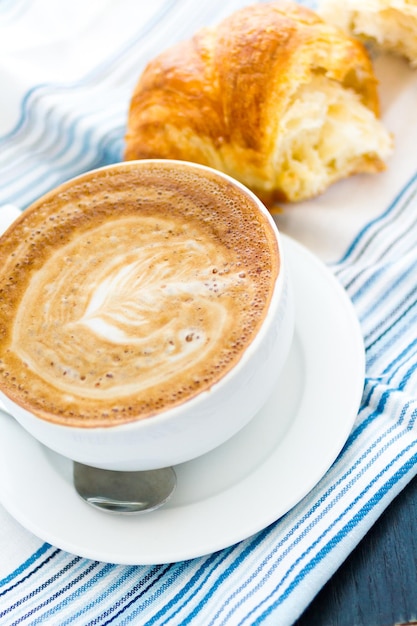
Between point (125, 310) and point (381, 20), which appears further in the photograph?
point (381, 20)

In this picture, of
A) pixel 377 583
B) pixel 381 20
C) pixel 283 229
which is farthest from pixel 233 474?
pixel 381 20

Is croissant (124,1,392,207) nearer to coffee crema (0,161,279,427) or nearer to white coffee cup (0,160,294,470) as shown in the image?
coffee crema (0,161,279,427)

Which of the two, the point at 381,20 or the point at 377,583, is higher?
the point at 381,20

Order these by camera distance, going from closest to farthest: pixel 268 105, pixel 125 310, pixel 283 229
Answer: pixel 125 310 < pixel 268 105 < pixel 283 229

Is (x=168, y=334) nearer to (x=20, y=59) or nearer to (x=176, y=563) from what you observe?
(x=176, y=563)

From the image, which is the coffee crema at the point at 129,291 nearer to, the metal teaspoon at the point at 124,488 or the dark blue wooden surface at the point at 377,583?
the metal teaspoon at the point at 124,488

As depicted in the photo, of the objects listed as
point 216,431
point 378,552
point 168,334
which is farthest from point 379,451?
point 168,334

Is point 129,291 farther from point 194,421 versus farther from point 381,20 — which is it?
point 381,20
